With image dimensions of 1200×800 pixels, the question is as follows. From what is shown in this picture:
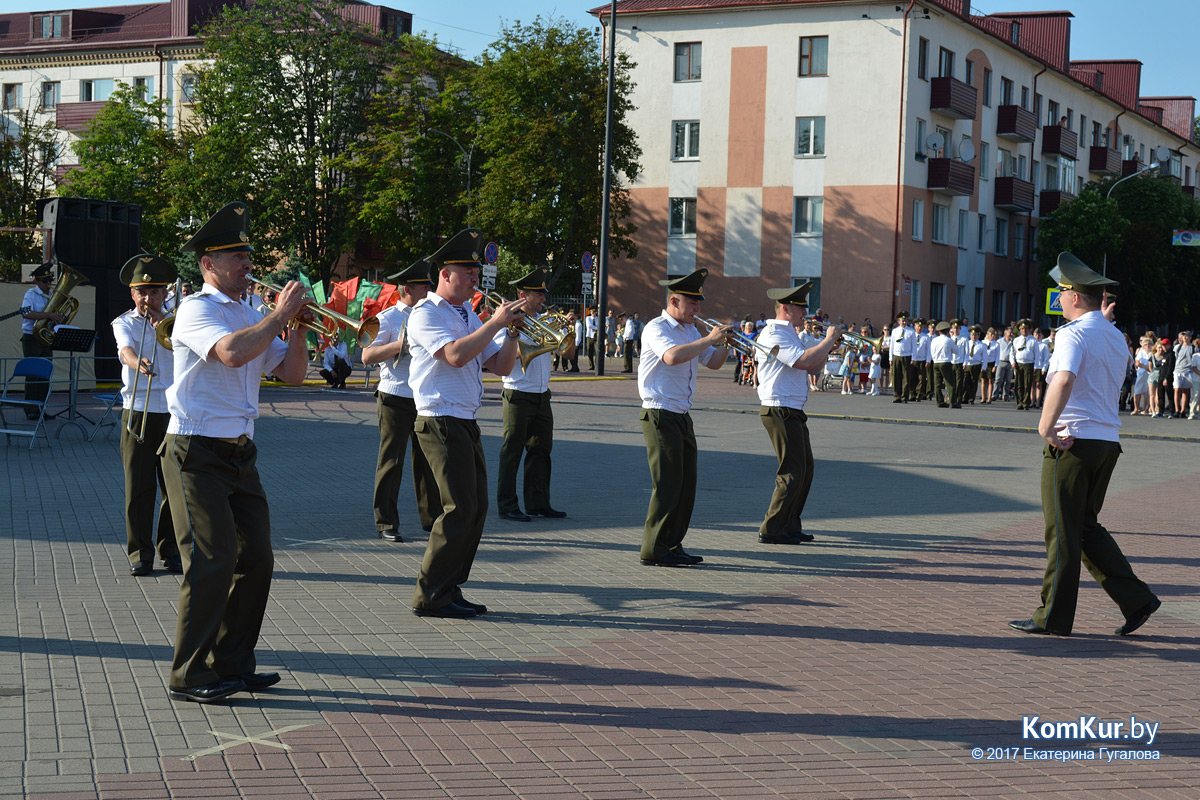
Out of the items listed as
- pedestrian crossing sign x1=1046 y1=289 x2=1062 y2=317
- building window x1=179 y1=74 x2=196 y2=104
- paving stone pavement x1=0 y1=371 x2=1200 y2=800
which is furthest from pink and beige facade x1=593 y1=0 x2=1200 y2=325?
paving stone pavement x1=0 y1=371 x2=1200 y2=800

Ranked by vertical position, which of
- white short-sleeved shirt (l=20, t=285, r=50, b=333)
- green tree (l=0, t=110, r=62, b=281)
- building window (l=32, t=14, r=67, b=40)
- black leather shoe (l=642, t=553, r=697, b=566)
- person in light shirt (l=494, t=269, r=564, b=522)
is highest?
building window (l=32, t=14, r=67, b=40)

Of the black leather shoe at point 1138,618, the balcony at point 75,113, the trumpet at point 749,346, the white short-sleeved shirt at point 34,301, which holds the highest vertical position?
the balcony at point 75,113

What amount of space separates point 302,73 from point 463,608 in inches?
1838

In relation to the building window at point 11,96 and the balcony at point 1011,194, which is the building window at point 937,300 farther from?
the building window at point 11,96

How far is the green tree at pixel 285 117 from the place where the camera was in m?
49.0

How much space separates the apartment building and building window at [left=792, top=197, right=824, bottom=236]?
23.3 metres

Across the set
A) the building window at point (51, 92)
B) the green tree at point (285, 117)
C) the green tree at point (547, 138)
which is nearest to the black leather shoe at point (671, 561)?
the green tree at point (547, 138)

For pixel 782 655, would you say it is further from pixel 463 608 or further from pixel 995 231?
pixel 995 231

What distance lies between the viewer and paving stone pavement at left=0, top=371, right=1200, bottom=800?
4570mm

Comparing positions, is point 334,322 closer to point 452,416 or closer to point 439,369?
point 439,369

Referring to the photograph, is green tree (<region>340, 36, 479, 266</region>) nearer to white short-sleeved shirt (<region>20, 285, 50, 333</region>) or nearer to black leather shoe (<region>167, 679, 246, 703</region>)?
white short-sleeved shirt (<region>20, 285, 50, 333</region>)

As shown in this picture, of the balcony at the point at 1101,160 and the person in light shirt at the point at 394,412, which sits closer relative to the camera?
the person in light shirt at the point at 394,412

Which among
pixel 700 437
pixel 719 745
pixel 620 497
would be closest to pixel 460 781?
pixel 719 745

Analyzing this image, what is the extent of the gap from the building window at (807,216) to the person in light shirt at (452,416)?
4059cm
